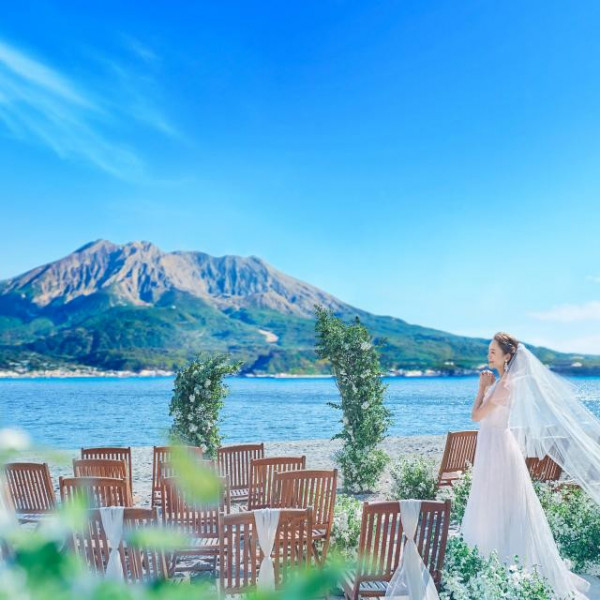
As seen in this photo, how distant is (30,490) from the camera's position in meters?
7.46

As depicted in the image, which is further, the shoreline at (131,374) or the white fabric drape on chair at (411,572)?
the shoreline at (131,374)

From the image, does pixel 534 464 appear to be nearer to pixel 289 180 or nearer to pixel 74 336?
pixel 289 180

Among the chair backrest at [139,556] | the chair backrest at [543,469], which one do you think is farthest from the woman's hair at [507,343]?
the chair backrest at [139,556]

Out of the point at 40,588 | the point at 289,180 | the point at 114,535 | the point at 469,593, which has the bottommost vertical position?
the point at 469,593

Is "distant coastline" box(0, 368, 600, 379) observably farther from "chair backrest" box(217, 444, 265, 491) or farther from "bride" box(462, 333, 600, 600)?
"bride" box(462, 333, 600, 600)

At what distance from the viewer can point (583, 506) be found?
7.07 m

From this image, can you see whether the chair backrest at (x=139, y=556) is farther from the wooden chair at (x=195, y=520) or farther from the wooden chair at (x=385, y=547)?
the wooden chair at (x=385, y=547)

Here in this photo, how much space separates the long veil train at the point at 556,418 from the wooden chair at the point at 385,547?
5.93ft

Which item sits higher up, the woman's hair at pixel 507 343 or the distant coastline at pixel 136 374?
the woman's hair at pixel 507 343

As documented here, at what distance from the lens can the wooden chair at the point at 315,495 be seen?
6.29 metres

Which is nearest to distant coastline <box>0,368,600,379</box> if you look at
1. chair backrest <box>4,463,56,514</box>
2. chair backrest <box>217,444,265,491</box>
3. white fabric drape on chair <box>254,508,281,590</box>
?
chair backrest <box>217,444,265,491</box>

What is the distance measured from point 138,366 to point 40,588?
133907mm

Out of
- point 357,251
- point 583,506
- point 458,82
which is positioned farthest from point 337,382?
point 357,251

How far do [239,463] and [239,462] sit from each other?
0.01 m
